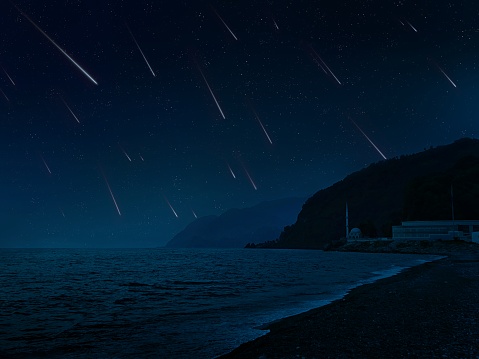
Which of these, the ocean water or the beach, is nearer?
the beach

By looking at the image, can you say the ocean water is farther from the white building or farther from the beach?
the white building

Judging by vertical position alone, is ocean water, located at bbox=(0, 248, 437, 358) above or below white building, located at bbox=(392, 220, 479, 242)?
above

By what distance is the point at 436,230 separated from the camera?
146 meters

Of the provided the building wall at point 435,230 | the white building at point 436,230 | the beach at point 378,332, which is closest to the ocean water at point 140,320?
the beach at point 378,332

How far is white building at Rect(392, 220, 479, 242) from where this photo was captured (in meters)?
139

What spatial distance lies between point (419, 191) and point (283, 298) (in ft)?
634

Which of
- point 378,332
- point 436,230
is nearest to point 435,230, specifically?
point 436,230

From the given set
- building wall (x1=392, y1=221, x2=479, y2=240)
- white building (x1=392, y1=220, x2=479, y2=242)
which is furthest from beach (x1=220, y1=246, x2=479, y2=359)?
building wall (x1=392, y1=221, x2=479, y2=240)

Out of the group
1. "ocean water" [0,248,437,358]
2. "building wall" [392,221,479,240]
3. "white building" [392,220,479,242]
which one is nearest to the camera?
"ocean water" [0,248,437,358]

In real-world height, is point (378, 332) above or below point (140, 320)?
below

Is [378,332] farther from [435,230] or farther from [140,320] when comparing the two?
[435,230]

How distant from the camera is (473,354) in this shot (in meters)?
8.26

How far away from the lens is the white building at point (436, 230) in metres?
139

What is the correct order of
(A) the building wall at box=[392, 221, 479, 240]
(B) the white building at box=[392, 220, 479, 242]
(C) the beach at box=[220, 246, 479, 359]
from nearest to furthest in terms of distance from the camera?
(C) the beach at box=[220, 246, 479, 359] < (B) the white building at box=[392, 220, 479, 242] < (A) the building wall at box=[392, 221, 479, 240]
